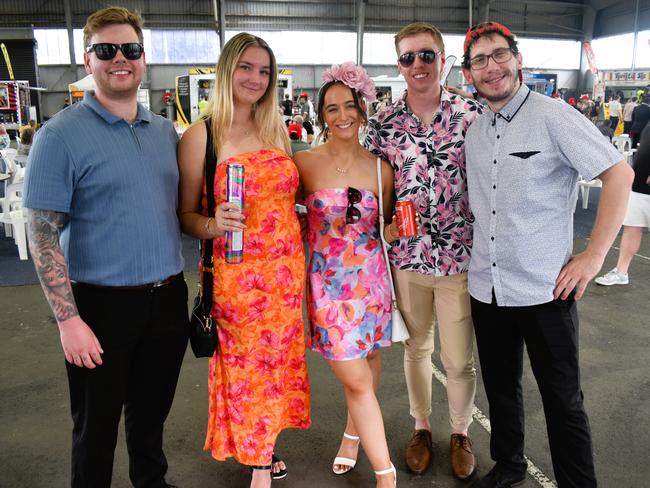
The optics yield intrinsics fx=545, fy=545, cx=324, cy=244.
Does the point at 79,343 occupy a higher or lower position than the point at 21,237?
higher

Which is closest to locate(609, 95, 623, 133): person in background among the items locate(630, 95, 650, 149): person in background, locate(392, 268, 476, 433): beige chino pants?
locate(630, 95, 650, 149): person in background

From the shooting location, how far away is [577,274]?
2043 millimetres

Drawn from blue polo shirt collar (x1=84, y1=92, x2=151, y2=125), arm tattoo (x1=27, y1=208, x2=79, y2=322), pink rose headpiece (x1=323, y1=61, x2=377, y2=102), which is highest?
pink rose headpiece (x1=323, y1=61, x2=377, y2=102)

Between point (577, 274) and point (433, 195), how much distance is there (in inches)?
26.8

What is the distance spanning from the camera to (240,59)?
2.19 metres

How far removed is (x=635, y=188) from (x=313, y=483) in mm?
3915

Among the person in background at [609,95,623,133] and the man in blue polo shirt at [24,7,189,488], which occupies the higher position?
the person in background at [609,95,623,133]

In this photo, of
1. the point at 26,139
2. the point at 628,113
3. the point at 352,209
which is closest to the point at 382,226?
the point at 352,209

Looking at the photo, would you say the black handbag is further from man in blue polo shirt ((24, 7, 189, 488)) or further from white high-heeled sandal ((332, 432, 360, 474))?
white high-heeled sandal ((332, 432, 360, 474))

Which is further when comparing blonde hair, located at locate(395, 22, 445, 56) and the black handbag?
blonde hair, located at locate(395, 22, 445, 56)

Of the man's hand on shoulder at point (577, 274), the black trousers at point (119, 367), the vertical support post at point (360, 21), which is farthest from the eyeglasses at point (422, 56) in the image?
the vertical support post at point (360, 21)

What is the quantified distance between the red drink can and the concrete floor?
127 centimetres

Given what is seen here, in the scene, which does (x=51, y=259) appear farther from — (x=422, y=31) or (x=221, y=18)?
(x=221, y=18)

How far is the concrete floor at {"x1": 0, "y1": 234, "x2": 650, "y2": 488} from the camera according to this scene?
2.62 meters
